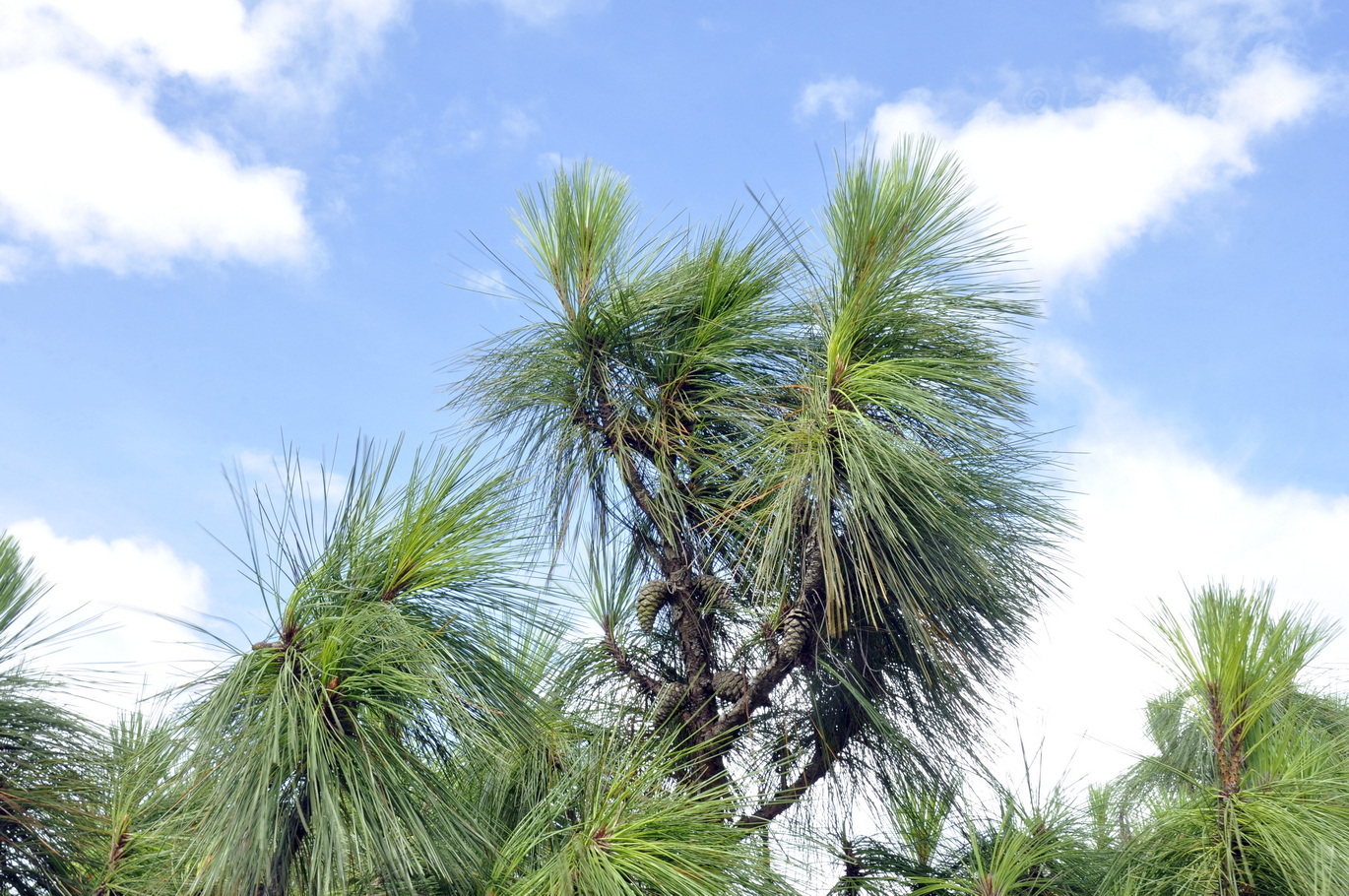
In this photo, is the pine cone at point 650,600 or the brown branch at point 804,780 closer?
the brown branch at point 804,780

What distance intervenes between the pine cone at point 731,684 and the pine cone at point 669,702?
74 millimetres

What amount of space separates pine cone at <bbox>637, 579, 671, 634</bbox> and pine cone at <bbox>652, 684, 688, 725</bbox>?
15 centimetres

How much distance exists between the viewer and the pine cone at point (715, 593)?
2.38m

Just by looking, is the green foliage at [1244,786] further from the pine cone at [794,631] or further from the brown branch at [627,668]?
the brown branch at [627,668]

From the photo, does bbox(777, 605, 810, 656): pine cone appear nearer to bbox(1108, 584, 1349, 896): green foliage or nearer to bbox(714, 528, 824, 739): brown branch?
bbox(714, 528, 824, 739): brown branch

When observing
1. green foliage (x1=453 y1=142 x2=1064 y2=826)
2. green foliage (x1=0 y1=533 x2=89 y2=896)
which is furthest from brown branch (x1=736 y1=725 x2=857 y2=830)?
green foliage (x1=0 y1=533 x2=89 y2=896)

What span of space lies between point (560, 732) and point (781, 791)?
1.67 ft

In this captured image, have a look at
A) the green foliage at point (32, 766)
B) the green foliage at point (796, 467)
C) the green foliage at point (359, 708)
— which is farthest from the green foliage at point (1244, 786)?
the green foliage at point (32, 766)

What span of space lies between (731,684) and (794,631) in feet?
0.75

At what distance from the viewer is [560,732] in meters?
2.30

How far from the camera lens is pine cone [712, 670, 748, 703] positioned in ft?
7.46

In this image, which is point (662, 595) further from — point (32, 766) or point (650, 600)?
point (32, 766)

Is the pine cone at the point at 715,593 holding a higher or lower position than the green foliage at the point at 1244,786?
higher

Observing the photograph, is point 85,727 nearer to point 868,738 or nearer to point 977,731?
point 868,738
